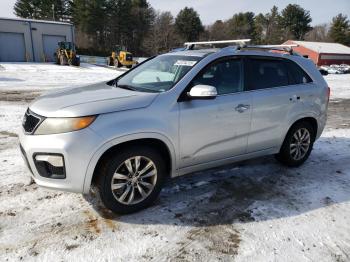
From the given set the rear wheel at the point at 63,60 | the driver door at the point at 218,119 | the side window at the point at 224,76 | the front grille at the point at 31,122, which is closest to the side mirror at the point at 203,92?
the driver door at the point at 218,119

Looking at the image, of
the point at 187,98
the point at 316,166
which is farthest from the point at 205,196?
the point at 316,166

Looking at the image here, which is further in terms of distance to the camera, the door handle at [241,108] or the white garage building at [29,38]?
the white garage building at [29,38]

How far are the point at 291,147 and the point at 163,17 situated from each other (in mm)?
66823

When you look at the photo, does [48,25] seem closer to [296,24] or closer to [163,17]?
[163,17]

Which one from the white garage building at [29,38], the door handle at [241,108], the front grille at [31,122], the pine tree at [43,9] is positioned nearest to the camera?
the front grille at [31,122]

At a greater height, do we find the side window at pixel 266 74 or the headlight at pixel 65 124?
the side window at pixel 266 74

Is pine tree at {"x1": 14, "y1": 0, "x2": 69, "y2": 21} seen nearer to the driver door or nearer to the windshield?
the windshield

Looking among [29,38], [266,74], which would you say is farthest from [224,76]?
[29,38]

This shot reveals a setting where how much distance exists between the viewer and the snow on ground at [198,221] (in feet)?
9.76

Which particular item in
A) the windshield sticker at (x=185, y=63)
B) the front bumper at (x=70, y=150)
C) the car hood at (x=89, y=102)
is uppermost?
the windshield sticker at (x=185, y=63)

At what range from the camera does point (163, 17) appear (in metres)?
67.3

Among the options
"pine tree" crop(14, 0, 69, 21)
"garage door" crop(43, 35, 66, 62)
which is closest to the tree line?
"pine tree" crop(14, 0, 69, 21)

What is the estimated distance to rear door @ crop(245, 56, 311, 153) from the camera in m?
4.25

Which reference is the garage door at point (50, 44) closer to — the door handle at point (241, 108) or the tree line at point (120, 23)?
the tree line at point (120, 23)
